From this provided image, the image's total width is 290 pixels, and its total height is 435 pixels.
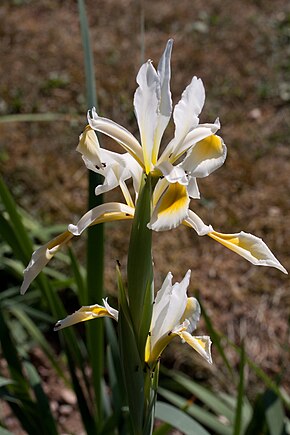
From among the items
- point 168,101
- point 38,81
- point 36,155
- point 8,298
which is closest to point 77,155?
point 36,155

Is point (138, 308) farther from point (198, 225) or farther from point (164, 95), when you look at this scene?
point (164, 95)

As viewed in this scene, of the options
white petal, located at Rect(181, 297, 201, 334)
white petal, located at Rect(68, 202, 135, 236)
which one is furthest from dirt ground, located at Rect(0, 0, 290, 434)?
white petal, located at Rect(68, 202, 135, 236)

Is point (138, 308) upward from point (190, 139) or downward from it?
downward

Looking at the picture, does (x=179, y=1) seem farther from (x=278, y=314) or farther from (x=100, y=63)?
(x=278, y=314)

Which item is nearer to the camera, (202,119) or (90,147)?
(90,147)

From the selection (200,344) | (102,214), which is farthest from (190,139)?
(200,344)

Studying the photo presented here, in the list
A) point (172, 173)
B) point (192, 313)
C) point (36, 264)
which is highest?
point (172, 173)

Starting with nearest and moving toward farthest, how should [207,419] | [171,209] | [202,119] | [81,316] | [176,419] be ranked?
[171,209] → [81,316] → [176,419] → [207,419] → [202,119]
